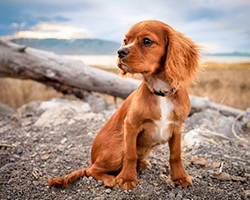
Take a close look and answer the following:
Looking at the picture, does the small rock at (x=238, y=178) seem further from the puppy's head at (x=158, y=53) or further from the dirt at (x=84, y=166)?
the puppy's head at (x=158, y=53)

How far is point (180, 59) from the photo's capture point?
246 cm

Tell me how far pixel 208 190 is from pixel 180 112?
83cm

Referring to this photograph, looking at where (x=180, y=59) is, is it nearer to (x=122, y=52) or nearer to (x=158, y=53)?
(x=158, y=53)

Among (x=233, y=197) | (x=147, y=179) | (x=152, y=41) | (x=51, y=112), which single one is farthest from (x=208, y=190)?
(x=51, y=112)

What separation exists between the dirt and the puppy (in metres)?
0.12

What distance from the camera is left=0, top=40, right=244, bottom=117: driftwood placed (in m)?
5.77

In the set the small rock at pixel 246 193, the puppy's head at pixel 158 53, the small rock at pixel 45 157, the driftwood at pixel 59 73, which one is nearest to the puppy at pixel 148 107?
the puppy's head at pixel 158 53

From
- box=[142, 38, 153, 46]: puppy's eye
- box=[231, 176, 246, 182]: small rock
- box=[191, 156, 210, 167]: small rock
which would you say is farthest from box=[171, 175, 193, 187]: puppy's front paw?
box=[142, 38, 153, 46]: puppy's eye

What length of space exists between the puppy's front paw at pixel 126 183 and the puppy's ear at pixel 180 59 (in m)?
0.96

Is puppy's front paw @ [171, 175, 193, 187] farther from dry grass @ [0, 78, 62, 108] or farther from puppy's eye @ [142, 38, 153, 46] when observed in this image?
dry grass @ [0, 78, 62, 108]

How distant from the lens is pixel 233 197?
2.64 m

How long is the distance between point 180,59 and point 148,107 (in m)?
0.49

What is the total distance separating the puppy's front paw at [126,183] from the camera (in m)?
2.62

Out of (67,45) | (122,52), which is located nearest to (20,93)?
(67,45)
